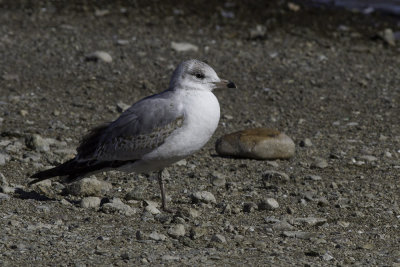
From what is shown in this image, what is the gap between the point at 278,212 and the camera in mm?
6324

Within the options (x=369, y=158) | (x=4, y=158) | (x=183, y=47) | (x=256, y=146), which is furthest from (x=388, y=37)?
(x=4, y=158)

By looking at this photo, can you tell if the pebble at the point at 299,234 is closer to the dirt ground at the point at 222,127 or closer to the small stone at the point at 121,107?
the dirt ground at the point at 222,127

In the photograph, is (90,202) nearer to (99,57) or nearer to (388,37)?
(99,57)

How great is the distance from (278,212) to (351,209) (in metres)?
0.62

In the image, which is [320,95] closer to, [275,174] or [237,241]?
[275,174]

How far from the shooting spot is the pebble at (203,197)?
6463 millimetres

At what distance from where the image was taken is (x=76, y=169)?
247 inches

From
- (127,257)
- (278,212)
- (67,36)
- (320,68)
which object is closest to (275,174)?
(278,212)

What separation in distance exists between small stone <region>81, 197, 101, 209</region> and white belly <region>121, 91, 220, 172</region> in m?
0.49

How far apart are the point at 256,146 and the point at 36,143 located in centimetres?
211

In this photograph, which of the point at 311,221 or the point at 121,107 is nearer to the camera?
the point at 311,221

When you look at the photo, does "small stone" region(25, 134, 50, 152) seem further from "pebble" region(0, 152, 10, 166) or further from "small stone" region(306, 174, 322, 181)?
"small stone" region(306, 174, 322, 181)

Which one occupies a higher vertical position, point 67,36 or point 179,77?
point 179,77

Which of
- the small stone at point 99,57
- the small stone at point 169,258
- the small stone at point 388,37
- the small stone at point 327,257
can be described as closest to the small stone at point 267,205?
the small stone at point 327,257
